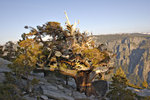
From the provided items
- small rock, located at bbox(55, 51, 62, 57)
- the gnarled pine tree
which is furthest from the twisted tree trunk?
small rock, located at bbox(55, 51, 62, 57)

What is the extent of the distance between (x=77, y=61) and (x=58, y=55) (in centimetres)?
302

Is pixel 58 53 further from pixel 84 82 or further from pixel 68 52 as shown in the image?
pixel 84 82

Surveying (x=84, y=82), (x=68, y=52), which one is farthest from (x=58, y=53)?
(x=84, y=82)

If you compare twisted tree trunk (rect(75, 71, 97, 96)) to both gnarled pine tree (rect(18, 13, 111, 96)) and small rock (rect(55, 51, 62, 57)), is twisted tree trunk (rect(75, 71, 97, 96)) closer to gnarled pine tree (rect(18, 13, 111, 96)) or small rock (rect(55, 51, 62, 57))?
gnarled pine tree (rect(18, 13, 111, 96))

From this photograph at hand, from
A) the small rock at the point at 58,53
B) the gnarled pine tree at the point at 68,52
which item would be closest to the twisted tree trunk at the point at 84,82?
the gnarled pine tree at the point at 68,52

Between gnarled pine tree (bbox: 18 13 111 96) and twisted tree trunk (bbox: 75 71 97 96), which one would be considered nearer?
gnarled pine tree (bbox: 18 13 111 96)

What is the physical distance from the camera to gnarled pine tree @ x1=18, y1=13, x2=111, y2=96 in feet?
64.4

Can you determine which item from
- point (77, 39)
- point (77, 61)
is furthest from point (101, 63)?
point (77, 39)

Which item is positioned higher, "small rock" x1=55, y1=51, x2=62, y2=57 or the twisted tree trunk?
"small rock" x1=55, y1=51, x2=62, y2=57

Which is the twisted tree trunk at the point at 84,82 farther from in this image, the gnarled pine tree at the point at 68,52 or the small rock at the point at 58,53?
the small rock at the point at 58,53

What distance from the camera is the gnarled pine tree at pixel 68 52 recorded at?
64.4ft

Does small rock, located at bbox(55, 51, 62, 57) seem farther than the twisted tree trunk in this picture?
No

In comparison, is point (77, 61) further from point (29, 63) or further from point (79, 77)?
point (29, 63)

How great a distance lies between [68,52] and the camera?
65.8 feet
